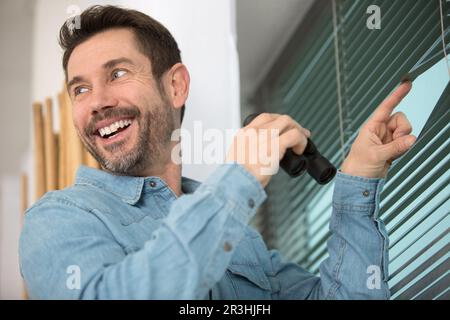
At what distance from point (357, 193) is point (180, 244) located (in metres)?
0.38

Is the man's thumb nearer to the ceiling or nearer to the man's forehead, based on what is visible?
the man's forehead

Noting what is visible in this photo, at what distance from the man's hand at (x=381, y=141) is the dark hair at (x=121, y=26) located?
0.40 metres

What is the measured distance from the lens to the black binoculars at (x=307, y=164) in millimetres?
846

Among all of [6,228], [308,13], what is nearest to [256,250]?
[308,13]

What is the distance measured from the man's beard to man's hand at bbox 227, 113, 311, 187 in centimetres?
29

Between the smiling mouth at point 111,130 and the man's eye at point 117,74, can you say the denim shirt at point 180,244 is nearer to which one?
the smiling mouth at point 111,130

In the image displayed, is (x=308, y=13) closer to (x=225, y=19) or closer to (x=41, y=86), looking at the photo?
(x=225, y=19)

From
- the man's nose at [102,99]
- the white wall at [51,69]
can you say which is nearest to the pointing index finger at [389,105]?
the man's nose at [102,99]

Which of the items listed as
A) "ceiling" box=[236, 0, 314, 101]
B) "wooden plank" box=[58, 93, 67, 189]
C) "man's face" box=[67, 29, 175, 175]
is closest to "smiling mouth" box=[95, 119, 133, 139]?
"man's face" box=[67, 29, 175, 175]

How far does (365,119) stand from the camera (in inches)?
60.9

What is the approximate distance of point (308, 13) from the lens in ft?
6.12
